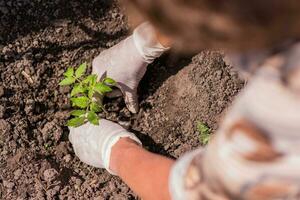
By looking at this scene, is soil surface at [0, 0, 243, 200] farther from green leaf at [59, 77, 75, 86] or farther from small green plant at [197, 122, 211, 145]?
green leaf at [59, 77, 75, 86]

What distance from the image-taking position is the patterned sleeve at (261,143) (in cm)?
91

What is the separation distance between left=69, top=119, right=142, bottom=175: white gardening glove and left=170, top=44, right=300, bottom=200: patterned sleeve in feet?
2.66

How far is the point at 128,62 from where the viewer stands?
2.00 meters

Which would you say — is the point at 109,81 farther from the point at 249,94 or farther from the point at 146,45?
the point at 249,94

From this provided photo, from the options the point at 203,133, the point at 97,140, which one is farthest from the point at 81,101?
the point at 203,133

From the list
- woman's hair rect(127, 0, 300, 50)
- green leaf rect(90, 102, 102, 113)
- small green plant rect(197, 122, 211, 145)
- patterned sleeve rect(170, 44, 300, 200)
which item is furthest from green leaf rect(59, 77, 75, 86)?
woman's hair rect(127, 0, 300, 50)

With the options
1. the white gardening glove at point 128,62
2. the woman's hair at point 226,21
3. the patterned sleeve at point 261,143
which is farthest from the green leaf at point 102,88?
the woman's hair at point 226,21

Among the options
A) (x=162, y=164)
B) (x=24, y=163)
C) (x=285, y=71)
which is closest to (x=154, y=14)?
(x=285, y=71)

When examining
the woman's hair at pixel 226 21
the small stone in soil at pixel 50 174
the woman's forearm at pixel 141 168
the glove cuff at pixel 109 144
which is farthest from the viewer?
the small stone in soil at pixel 50 174

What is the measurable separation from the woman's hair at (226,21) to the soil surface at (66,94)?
1.21m

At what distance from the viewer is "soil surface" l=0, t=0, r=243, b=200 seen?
79.0 inches

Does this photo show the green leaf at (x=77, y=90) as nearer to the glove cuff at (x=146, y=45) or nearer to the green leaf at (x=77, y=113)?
the green leaf at (x=77, y=113)

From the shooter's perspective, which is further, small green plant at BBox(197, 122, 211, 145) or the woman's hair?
small green plant at BBox(197, 122, 211, 145)

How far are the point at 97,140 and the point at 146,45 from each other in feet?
1.18
